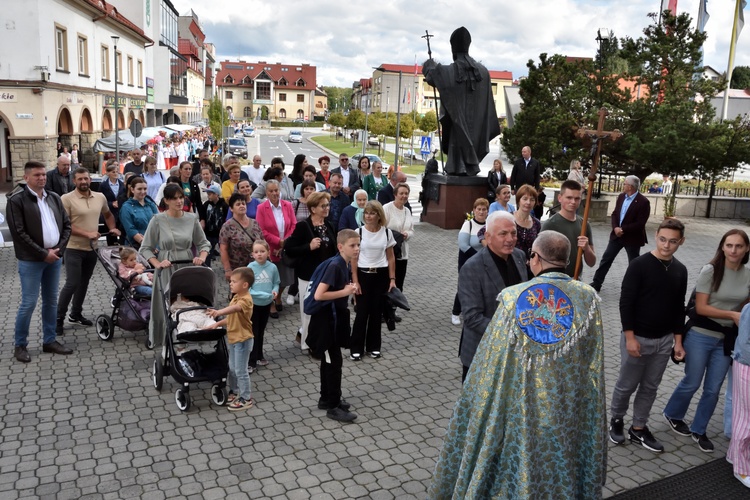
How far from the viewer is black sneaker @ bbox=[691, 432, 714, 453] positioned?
5.53 metres

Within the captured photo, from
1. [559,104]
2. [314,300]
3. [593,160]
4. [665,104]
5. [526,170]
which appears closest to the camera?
[314,300]

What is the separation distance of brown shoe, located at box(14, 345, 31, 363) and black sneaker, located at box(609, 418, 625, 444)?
5819mm

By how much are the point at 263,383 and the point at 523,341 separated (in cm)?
375

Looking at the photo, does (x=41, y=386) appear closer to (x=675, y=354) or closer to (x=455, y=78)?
(x=675, y=354)

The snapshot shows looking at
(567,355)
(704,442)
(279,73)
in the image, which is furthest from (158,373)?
(279,73)

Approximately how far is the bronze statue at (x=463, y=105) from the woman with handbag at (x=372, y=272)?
29.8 ft

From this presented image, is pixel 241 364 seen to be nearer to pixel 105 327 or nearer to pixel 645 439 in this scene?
pixel 105 327

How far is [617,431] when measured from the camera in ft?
18.3

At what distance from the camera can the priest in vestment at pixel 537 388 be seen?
3574 millimetres

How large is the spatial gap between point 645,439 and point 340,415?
2566 mm

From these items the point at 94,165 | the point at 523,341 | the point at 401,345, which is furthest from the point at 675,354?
the point at 94,165

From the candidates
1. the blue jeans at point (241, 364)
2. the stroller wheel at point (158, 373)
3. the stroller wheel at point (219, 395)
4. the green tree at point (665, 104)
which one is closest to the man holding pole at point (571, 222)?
the blue jeans at point (241, 364)

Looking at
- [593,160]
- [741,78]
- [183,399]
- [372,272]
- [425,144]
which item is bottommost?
[183,399]

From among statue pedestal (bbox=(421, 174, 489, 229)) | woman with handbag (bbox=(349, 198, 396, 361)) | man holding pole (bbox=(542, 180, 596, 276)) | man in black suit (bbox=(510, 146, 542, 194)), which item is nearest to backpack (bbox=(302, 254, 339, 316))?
woman with handbag (bbox=(349, 198, 396, 361))
